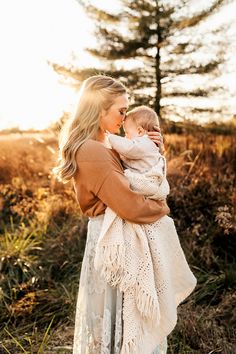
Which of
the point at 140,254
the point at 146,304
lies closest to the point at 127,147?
the point at 140,254

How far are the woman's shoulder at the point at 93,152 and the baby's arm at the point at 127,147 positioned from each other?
0.05 metres

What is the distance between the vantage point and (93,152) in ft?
9.10

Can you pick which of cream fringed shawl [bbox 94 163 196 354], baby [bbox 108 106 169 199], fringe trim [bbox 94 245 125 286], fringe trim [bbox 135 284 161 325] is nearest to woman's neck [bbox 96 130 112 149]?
baby [bbox 108 106 169 199]

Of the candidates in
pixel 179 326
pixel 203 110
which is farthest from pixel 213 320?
pixel 203 110

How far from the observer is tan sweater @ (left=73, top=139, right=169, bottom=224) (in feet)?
8.91

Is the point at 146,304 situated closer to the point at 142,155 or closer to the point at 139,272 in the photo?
→ the point at 139,272

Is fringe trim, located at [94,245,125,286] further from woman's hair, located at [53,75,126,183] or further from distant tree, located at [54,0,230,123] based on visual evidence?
distant tree, located at [54,0,230,123]

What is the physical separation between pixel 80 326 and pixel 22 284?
7.77ft

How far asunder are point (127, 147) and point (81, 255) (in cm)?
290

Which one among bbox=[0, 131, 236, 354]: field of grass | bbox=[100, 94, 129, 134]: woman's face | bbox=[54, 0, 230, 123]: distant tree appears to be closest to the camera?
bbox=[100, 94, 129, 134]: woman's face

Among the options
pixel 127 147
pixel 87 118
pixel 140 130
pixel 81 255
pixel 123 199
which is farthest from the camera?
pixel 81 255

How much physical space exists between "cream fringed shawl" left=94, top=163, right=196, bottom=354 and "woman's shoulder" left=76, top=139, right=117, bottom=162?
0.55ft

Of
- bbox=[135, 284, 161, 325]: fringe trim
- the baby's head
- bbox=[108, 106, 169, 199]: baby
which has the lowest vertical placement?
bbox=[135, 284, 161, 325]: fringe trim

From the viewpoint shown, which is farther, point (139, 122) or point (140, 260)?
point (139, 122)
